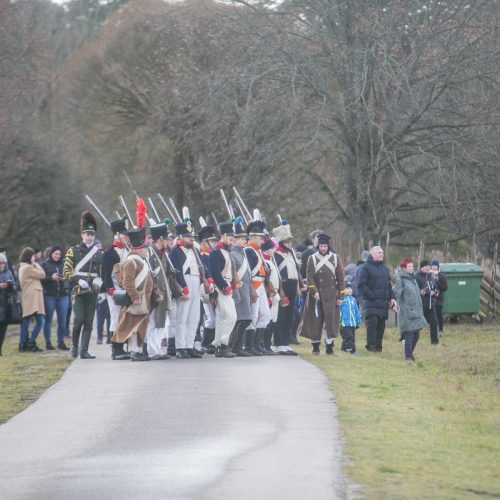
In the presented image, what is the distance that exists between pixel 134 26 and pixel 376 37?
77.3ft

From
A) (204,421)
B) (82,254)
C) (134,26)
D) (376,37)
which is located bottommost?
(204,421)

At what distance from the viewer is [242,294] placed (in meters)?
20.4

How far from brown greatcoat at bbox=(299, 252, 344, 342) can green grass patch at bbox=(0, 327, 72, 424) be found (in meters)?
3.68

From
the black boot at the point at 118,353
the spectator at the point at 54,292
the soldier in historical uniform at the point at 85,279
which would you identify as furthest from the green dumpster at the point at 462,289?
the black boot at the point at 118,353

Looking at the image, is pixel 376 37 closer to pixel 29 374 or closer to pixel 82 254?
pixel 82 254

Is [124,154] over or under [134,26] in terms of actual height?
under

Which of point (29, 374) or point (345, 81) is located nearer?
point (29, 374)

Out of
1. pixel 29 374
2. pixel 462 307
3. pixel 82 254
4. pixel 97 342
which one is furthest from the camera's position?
pixel 462 307

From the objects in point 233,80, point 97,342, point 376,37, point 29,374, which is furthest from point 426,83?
point 29,374

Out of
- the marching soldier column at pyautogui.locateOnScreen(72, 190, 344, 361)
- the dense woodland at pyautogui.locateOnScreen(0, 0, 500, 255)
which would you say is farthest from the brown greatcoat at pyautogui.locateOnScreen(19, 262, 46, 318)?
the dense woodland at pyautogui.locateOnScreen(0, 0, 500, 255)

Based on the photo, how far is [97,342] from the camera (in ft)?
80.9

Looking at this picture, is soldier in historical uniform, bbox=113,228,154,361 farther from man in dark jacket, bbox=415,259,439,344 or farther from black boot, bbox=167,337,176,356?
man in dark jacket, bbox=415,259,439,344

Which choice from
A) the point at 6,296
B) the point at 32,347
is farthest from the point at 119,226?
the point at 32,347

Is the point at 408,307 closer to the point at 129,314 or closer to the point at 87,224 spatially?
the point at 129,314
